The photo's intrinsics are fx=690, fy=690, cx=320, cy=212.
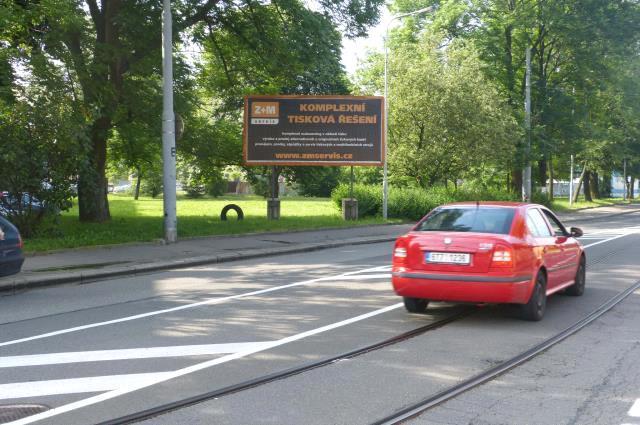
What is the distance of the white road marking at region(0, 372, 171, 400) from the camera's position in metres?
5.16

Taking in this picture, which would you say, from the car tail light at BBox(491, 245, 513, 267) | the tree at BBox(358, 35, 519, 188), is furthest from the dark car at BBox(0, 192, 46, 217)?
the tree at BBox(358, 35, 519, 188)

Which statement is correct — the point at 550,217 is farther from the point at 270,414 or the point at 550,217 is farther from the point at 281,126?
the point at 281,126

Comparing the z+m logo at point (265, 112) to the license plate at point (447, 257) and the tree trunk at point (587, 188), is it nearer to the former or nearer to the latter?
the license plate at point (447, 257)

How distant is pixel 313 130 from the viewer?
2453cm

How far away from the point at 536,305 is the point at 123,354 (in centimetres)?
468

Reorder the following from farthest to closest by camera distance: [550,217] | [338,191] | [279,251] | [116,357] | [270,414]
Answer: [338,191], [279,251], [550,217], [116,357], [270,414]

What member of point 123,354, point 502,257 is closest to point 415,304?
point 502,257

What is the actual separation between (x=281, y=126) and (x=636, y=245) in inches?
476

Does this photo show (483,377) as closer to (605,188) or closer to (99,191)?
(99,191)

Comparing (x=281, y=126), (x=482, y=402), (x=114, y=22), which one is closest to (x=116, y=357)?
(x=482, y=402)

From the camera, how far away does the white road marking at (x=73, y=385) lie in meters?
5.16

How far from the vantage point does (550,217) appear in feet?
32.2

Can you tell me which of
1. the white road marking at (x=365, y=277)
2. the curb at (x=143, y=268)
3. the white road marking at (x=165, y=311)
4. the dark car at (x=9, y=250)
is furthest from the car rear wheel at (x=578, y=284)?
the dark car at (x=9, y=250)

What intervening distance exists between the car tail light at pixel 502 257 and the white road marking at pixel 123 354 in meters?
2.74
